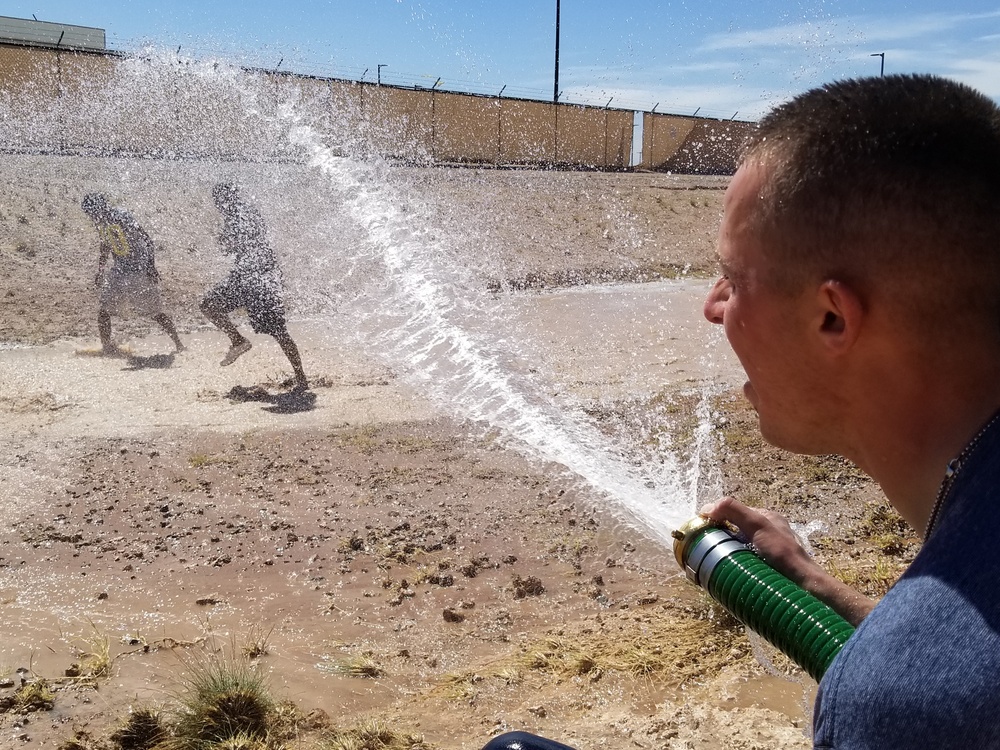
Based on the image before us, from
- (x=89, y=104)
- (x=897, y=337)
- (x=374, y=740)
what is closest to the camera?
(x=897, y=337)

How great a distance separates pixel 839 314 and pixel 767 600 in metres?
0.50

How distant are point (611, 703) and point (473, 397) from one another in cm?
443

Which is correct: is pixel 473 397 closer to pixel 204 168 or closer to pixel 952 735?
pixel 952 735

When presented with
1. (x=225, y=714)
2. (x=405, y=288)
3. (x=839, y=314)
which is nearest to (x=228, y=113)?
(x=405, y=288)

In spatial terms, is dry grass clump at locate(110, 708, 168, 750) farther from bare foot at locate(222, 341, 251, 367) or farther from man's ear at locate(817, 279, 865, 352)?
bare foot at locate(222, 341, 251, 367)

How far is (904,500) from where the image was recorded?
39.1 inches

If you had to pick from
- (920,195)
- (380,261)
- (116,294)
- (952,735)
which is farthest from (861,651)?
(380,261)

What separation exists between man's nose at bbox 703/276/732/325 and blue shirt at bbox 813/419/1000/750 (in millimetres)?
422

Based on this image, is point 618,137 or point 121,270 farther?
point 618,137

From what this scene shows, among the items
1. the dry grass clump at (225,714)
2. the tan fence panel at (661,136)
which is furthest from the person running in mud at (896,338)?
the tan fence panel at (661,136)

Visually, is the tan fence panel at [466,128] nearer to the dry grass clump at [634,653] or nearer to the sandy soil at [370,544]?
the sandy soil at [370,544]

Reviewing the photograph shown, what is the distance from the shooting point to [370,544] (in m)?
5.18

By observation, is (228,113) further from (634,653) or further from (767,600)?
(767,600)

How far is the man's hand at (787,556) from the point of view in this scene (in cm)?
137
